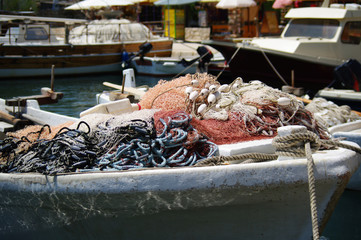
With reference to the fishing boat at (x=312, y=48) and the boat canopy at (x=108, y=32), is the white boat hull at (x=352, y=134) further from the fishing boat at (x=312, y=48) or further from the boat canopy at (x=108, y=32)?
the boat canopy at (x=108, y=32)

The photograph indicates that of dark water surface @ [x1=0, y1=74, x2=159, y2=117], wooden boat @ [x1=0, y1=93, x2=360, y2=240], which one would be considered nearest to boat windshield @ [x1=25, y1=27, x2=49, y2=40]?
dark water surface @ [x1=0, y1=74, x2=159, y2=117]

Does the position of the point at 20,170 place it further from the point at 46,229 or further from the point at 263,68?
the point at 263,68

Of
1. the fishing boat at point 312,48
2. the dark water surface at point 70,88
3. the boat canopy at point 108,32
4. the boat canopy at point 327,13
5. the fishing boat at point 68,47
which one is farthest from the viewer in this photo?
the boat canopy at point 108,32

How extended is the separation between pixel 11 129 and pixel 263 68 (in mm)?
8977

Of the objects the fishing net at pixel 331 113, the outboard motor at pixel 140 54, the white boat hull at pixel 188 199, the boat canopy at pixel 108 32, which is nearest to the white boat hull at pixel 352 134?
the fishing net at pixel 331 113

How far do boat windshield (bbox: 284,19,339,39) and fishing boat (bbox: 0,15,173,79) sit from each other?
893 centimetres

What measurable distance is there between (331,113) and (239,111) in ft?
8.83

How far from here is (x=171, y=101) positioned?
523 cm

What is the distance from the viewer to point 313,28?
1257 centimetres

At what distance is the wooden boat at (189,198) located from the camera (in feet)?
11.9

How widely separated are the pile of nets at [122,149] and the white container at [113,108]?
1.23 meters

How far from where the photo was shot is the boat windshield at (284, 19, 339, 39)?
12172mm

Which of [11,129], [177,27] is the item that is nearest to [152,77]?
[177,27]

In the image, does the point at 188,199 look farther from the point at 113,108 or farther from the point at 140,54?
the point at 140,54
